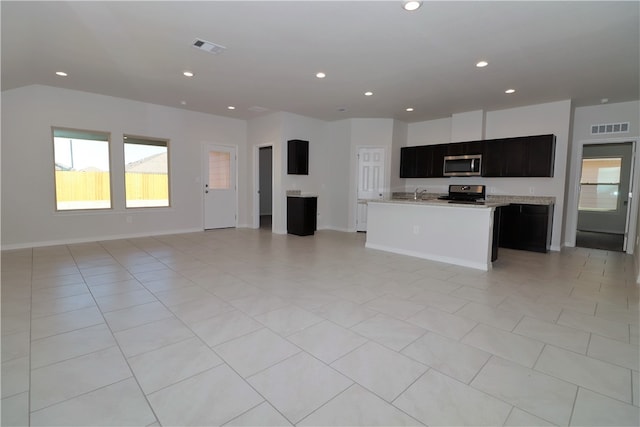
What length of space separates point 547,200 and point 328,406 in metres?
6.00

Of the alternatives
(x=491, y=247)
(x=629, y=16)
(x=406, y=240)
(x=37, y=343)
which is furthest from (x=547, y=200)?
(x=37, y=343)

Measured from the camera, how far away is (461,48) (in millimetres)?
3455

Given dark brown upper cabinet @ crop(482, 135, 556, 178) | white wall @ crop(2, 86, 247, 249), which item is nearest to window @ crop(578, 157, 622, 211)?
dark brown upper cabinet @ crop(482, 135, 556, 178)

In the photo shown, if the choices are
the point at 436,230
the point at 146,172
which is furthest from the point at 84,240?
the point at 436,230

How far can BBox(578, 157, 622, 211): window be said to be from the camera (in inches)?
305

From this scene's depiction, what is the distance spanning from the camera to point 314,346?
2188mm

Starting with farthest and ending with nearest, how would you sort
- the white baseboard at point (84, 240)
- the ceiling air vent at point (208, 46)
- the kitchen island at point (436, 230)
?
the white baseboard at point (84, 240)
the kitchen island at point (436, 230)
the ceiling air vent at point (208, 46)

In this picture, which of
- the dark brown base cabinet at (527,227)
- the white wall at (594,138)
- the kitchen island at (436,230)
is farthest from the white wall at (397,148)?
the white wall at (594,138)

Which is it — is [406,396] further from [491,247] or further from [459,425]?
[491,247]

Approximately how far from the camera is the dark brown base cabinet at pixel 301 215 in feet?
22.3

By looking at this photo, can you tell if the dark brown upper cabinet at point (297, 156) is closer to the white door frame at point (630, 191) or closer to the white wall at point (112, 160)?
the white wall at point (112, 160)

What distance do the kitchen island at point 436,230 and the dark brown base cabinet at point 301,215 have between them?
169cm

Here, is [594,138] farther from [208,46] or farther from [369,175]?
[208,46]

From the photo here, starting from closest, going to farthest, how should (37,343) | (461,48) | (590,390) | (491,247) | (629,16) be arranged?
1. (590,390)
2. (37,343)
3. (629,16)
4. (461,48)
5. (491,247)
